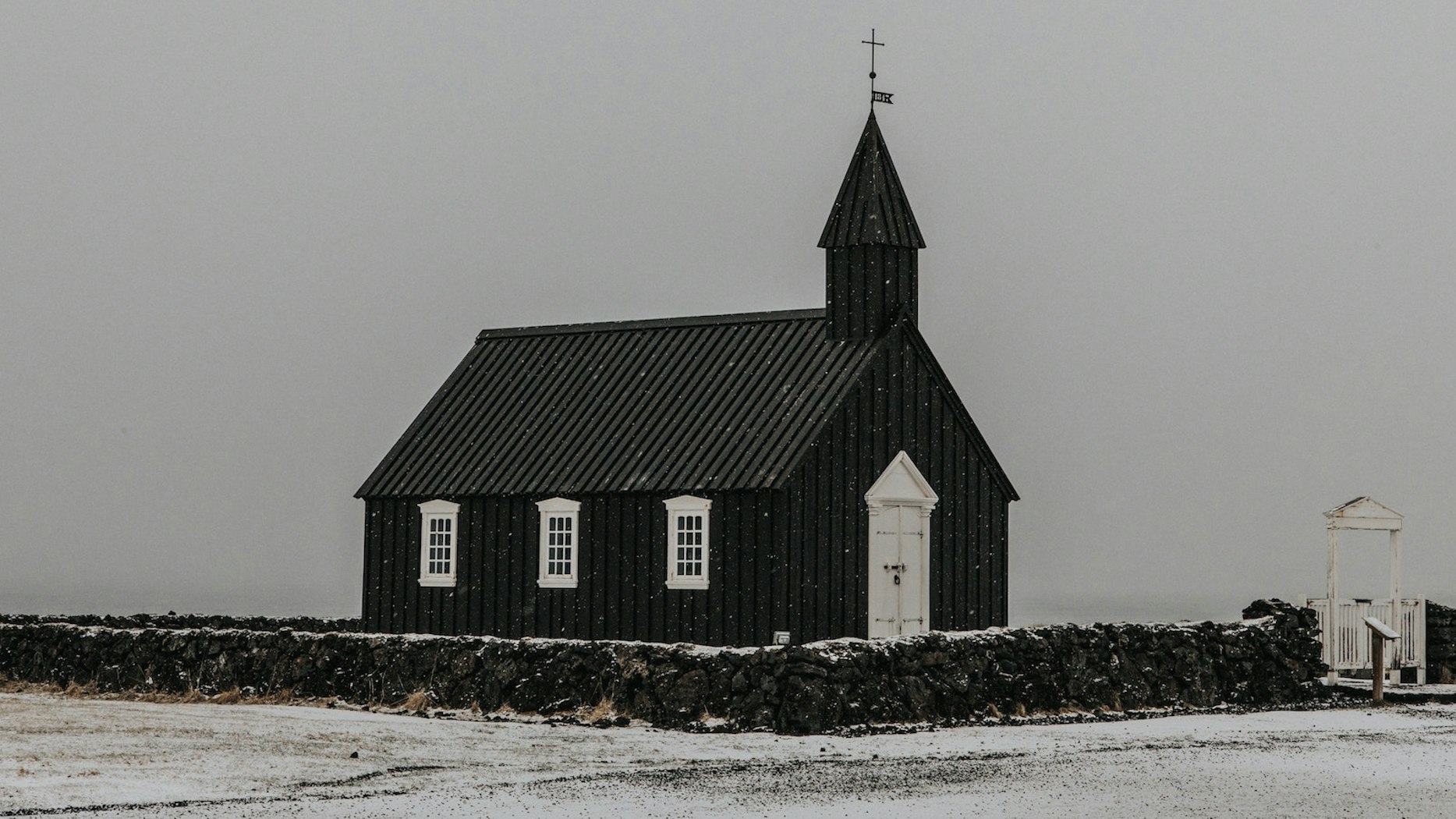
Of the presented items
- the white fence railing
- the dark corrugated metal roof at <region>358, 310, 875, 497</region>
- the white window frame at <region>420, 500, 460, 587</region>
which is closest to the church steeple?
the dark corrugated metal roof at <region>358, 310, 875, 497</region>

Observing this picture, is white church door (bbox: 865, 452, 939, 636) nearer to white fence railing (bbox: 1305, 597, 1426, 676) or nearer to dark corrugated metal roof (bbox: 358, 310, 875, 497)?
dark corrugated metal roof (bbox: 358, 310, 875, 497)

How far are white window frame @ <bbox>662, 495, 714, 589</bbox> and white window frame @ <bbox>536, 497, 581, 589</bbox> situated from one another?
198 centimetres

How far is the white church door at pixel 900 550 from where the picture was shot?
3397 centimetres

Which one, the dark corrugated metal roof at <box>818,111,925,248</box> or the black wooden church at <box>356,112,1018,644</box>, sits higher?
the dark corrugated metal roof at <box>818,111,925,248</box>

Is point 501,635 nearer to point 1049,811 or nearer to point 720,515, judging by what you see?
point 720,515

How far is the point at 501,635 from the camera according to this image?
36156mm

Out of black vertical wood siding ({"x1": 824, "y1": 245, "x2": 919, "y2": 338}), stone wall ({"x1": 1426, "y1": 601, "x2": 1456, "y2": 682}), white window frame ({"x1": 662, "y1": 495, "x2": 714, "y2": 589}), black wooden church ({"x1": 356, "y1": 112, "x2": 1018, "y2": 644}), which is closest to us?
black wooden church ({"x1": 356, "y1": 112, "x2": 1018, "y2": 644})

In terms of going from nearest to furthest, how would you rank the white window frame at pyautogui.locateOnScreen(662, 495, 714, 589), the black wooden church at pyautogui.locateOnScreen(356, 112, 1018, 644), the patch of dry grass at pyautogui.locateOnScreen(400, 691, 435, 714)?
the patch of dry grass at pyautogui.locateOnScreen(400, 691, 435, 714), the black wooden church at pyautogui.locateOnScreen(356, 112, 1018, 644), the white window frame at pyautogui.locateOnScreen(662, 495, 714, 589)

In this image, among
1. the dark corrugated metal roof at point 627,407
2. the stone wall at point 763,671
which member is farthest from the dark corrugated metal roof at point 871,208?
the stone wall at point 763,671

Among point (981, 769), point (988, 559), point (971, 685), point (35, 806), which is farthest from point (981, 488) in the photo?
point (35, 806)

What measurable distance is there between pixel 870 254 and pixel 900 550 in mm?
4954

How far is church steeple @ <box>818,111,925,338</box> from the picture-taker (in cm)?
3522

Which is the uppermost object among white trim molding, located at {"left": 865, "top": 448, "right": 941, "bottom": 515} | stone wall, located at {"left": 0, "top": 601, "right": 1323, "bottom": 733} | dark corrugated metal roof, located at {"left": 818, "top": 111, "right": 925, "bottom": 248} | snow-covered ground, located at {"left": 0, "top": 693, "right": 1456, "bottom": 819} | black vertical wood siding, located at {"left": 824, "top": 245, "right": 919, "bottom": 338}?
Result: dark corrugated metal roof, located at {"left": 818, "top": 111, "right": 925, "bottom": 248}

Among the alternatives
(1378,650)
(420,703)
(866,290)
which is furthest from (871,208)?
(420,703)
